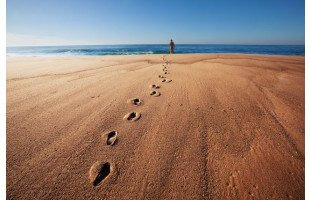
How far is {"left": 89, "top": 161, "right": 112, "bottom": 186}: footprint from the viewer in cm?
119

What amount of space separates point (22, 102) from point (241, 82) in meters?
4.76

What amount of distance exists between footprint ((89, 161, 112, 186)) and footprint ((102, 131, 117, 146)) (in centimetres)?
27

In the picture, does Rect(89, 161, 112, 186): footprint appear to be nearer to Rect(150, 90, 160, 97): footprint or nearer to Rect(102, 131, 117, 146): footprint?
Rect(102, 131, 117, 146): footprint

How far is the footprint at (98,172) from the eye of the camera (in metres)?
1.19

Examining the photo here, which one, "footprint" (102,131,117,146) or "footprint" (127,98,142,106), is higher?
"footprint" (127,98,142,106)

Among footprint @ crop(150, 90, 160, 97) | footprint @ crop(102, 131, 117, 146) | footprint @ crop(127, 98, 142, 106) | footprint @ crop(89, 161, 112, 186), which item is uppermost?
footprint @ crop(150, 90, 160, 97)

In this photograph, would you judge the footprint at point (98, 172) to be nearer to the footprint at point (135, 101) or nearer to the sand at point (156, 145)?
the sand at point (156, 145)

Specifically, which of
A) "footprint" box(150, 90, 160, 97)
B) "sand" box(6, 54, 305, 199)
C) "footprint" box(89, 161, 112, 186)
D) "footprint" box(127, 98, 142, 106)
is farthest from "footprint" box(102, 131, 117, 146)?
"footprint" box(150, 90, 160, 97)

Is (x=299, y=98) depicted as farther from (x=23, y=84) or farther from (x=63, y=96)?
(x=23, y=84)

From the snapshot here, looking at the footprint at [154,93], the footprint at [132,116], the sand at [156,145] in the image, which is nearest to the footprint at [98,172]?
the sand at [156,145]

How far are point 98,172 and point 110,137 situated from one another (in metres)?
0.47

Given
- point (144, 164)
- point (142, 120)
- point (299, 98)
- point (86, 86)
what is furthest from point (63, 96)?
point (299, 98)

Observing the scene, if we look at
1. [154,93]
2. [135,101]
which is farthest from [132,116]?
[154,93]

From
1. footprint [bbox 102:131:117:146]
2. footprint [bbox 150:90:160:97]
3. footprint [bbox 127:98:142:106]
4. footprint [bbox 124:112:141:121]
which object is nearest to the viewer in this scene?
footprint [bbox 102:131:117:146]
